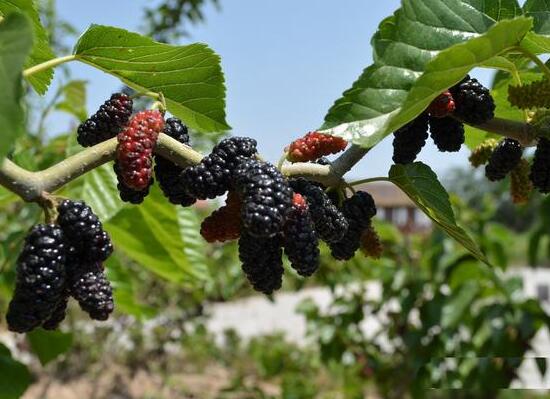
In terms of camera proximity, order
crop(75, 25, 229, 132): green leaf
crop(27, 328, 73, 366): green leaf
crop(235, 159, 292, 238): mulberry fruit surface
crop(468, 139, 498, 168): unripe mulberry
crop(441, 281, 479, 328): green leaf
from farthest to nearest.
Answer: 1. crop(441, 281, 479, 328): green leaf
2. crop(27, 328, 73, 366): green leaf
3. crop(468, 139, 498, 168): unripe mulberry
4. crop(75, 25, 229, 132): green leaf
5. crop(235, 159, 292, 238): mulberry fruit surface

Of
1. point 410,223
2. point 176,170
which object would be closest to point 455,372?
point 410,223

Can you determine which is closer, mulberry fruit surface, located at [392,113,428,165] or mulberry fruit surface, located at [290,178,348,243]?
mulberry fruit surface, located at [290,178,348,243]

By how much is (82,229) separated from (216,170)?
133 millimetres

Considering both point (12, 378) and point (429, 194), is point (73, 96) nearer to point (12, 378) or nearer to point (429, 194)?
point (12, 378)

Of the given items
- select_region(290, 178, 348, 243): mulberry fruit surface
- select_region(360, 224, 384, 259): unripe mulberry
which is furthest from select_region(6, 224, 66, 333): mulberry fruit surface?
select_region(360, 224, 384, 259): unripe mulberry

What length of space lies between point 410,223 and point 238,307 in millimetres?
6859

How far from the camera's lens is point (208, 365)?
6.64 meters

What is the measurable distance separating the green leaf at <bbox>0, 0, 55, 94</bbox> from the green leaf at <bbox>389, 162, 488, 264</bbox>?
1.50 ft

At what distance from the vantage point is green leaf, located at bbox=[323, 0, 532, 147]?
23.4 inches

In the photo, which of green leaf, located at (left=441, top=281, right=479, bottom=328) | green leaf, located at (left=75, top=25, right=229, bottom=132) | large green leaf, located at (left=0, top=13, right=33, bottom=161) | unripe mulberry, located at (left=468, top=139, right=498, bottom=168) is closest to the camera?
large green leaf, located at (left=0, top=13, right=33, bottom=161)

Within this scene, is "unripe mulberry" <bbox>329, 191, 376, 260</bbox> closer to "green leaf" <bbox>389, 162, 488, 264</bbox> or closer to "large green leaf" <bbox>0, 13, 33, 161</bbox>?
"green leaf" <bbox>389, 162, 488, 264</bbox>

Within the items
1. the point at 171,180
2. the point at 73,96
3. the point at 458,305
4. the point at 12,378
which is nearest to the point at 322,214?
the point at 171,180

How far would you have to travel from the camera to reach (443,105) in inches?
29.2

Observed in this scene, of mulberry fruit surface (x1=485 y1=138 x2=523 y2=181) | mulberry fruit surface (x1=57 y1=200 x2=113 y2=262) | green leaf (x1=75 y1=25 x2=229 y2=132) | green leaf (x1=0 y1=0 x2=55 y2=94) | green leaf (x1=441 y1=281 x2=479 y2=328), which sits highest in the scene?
green leaf (x1=0 y1=0 x2=55 y2=94)
